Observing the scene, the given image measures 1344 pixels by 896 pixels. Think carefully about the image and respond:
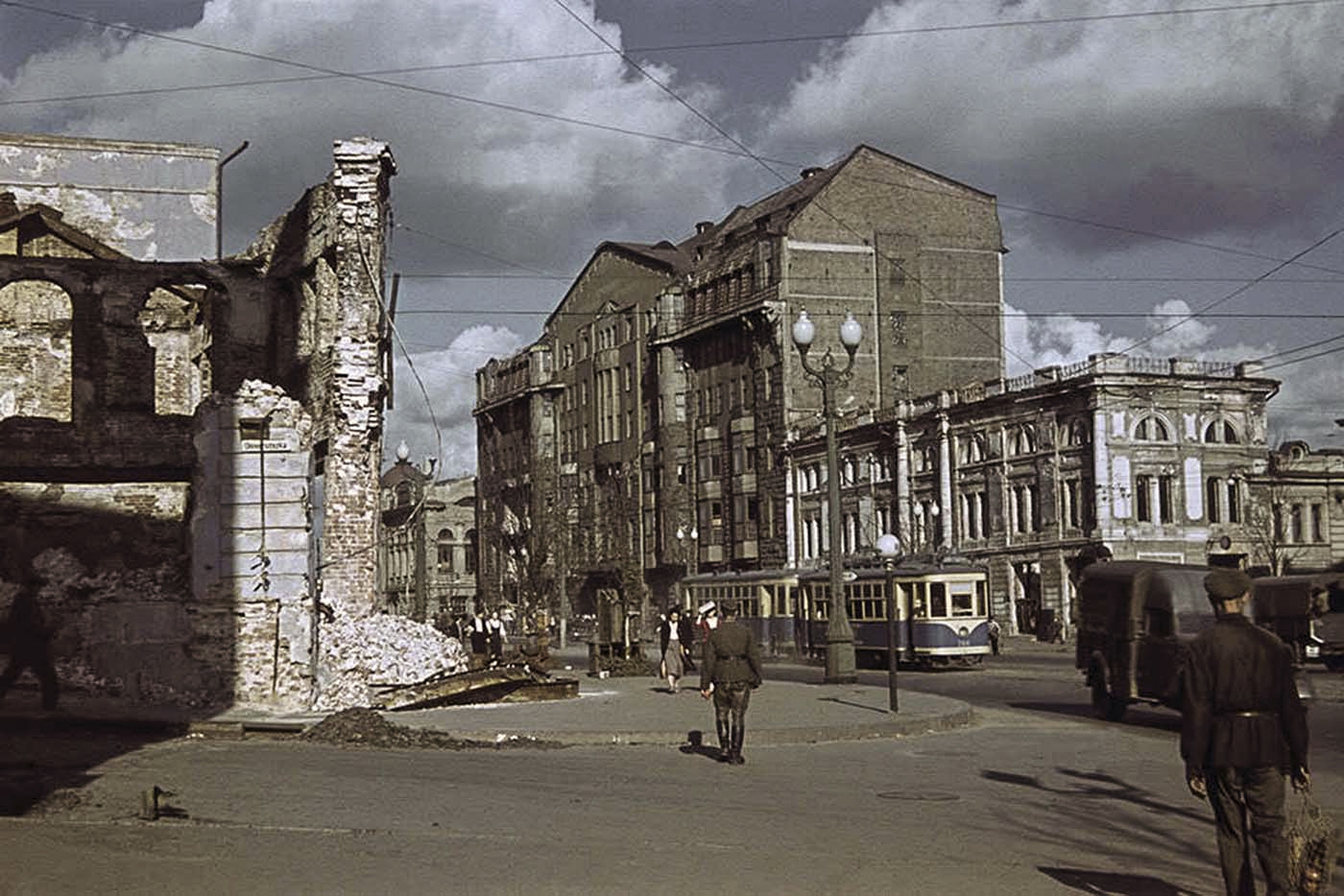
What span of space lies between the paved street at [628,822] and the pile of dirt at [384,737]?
0.45 metres

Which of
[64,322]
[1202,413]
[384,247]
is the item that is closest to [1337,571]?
[1202,413]

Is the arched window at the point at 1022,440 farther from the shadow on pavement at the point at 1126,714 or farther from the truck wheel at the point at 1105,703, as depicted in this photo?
the truck wheel at the point at 1105,703

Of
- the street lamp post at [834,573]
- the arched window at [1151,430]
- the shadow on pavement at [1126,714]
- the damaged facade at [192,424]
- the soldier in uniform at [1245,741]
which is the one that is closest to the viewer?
the soldier in uniform at [1245,741]

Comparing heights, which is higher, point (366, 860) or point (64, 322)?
point (64, 322)

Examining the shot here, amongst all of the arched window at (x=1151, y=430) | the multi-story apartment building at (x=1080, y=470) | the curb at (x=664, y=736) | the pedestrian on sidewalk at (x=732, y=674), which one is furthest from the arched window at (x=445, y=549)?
the pedestrian on sidewalk at (x=732, y=674)

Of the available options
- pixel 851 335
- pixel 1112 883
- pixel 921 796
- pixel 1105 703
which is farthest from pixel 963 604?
pixel 1112 883

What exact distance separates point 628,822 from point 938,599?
99.6 feet

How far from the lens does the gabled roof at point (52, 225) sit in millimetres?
44094

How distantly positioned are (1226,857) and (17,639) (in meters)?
20.0

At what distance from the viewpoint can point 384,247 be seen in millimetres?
36188

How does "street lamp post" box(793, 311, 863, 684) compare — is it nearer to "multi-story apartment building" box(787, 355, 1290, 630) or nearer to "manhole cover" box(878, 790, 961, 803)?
"manhole cover" box(878, 790, 961, 803)

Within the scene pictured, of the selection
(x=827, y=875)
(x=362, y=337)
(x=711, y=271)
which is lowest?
(x=827, y=875)

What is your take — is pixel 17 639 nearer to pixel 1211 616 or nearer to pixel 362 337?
pixel 362 337

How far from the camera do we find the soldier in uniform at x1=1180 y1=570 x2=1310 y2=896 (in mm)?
8281
